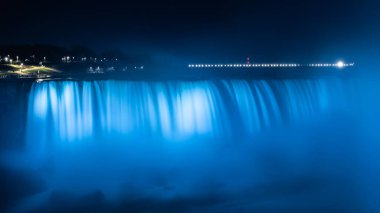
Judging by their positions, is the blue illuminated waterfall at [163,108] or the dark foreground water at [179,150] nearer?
the dark foreground water at [179,150]

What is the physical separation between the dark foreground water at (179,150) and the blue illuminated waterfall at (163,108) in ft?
0.13

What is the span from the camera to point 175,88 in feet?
57.4

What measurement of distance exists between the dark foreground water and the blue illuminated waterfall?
0.04 m

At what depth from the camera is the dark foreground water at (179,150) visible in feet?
39.9

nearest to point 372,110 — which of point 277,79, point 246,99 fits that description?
point 277,79

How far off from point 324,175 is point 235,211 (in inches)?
180

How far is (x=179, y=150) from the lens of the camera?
16.1 metres

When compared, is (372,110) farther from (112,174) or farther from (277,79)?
(112,174)

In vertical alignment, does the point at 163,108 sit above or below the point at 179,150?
above

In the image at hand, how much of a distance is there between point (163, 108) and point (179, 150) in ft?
6.14

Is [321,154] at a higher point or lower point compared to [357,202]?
higher

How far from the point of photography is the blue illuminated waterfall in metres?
14.7

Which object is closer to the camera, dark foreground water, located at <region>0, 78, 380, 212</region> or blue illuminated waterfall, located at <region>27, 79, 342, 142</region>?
dark foreground water, located at <region>0, 78, 380, 212</region>

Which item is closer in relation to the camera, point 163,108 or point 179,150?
point 179,150
